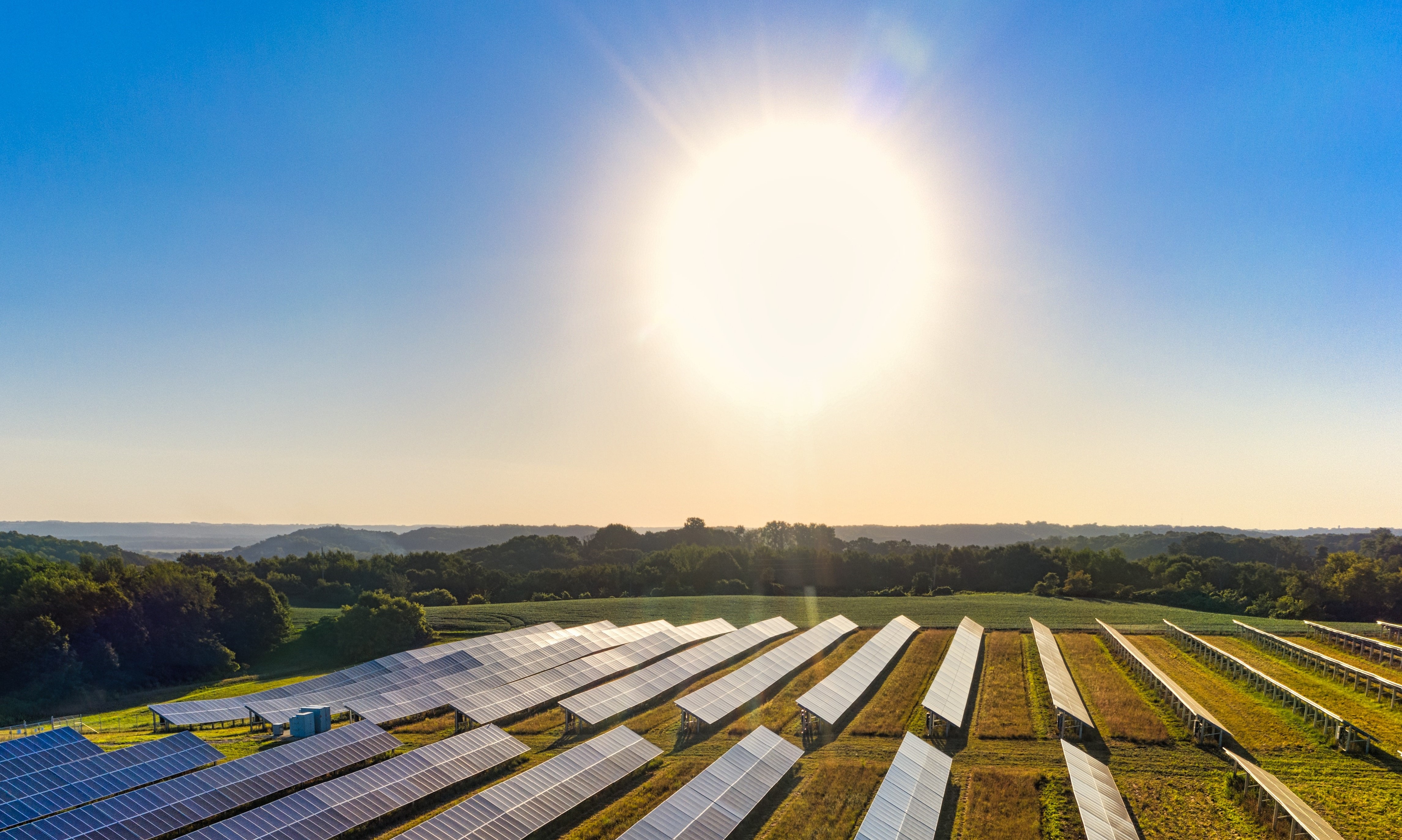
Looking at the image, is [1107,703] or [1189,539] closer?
[1107,703]

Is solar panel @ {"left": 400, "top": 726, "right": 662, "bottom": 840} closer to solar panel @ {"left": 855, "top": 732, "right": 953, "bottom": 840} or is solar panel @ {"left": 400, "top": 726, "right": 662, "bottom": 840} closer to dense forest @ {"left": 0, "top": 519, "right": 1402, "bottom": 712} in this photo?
solar panel @ {"left": 855, "top": 732, "right": 953, "bottom": 840}

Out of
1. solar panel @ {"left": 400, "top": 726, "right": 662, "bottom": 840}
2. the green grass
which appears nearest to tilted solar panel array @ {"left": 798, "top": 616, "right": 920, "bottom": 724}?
solar panel @ {"left": 400, "top": 726, "right": 662, "bottom": 840}

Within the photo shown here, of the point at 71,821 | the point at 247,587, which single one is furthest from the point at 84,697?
the point at 71,821

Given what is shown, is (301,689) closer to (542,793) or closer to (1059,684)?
(542,793)

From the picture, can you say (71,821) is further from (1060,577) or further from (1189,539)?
(1189,539)

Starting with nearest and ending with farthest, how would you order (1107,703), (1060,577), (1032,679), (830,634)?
(1107,703)
(1032,679)
(830,634)
(1060,577)

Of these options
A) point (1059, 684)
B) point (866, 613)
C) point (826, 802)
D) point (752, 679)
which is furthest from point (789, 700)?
point (866, 613)

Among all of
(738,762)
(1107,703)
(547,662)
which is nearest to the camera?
(738,762)
